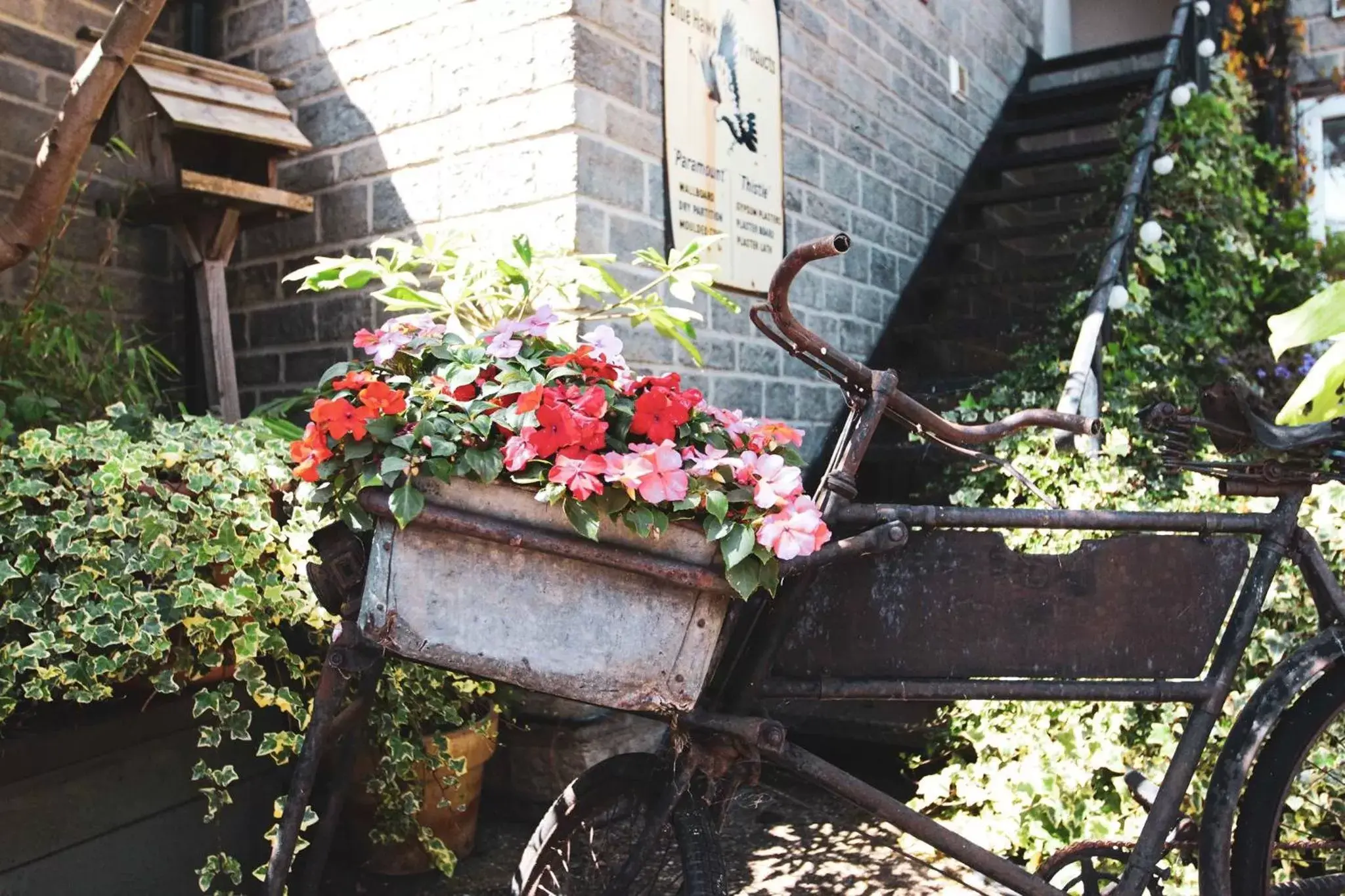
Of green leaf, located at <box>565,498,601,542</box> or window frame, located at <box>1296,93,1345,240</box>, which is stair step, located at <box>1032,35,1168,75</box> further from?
green leaf, located at <box>565,498,601,542</box>

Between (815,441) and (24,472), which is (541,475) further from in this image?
(815,441)

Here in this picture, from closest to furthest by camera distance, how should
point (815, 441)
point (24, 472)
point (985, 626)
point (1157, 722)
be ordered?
point (985, 626)
point (24, 472)
point (1157, 722)
point (815, 441)

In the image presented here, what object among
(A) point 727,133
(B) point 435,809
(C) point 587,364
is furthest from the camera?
(A) point 727,133

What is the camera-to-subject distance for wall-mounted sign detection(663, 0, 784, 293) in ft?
10.6

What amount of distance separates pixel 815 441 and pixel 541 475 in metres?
2.82

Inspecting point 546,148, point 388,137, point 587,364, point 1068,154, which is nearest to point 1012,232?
point 1068,154

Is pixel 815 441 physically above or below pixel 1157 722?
above

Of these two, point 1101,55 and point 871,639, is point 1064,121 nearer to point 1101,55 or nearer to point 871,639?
point 1101,55

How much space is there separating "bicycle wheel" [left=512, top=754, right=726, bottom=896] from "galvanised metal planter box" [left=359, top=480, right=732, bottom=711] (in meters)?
0.32

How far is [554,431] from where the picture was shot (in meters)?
1.35

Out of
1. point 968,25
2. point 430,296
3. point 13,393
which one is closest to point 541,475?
point 430,296

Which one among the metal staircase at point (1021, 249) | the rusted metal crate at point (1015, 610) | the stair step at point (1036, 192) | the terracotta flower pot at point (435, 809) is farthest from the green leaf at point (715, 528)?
the stair step at point (1036, 192)

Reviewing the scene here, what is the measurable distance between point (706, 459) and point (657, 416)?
0.10 m

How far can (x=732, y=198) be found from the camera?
138 inches
